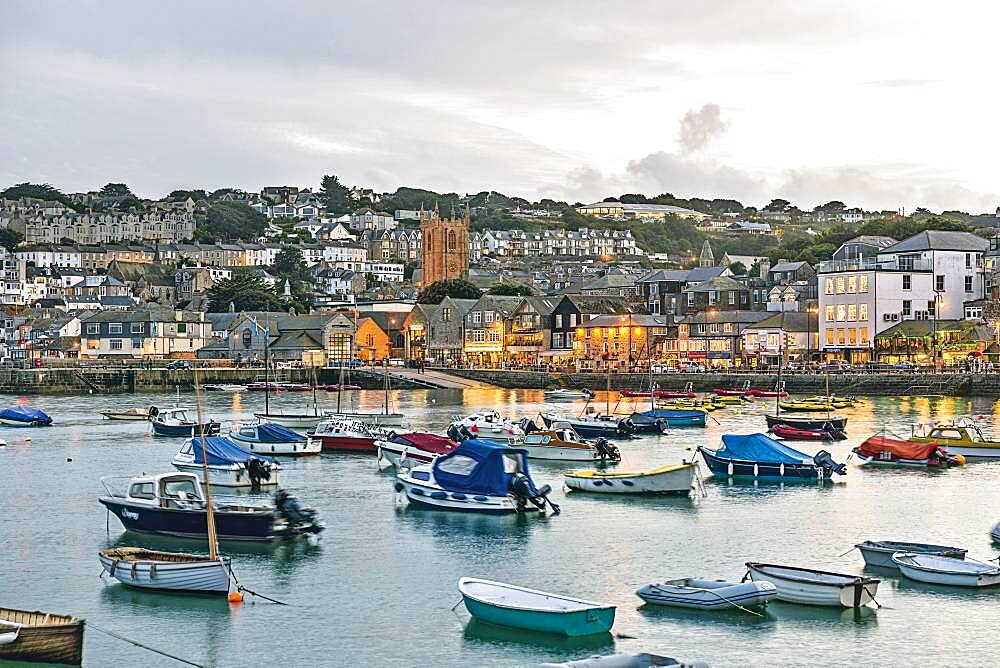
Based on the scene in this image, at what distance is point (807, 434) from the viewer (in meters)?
56.7

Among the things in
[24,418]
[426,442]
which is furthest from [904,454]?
[24,418]

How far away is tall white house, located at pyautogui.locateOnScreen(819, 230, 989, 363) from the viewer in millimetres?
102312

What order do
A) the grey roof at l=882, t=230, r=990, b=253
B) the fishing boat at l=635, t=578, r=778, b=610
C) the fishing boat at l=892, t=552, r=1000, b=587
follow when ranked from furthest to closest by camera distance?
1. the grey roof at l=882, t=230, r=990, b=253
2. the fishing boat at l=892, t=552, r=1000, b=587
3. the fishing boat at l=635, t=578, r=778, b=610

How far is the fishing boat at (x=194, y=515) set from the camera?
29.8m

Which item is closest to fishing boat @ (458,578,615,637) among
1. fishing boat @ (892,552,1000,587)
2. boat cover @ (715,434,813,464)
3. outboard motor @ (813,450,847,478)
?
fishing boat @ (892,552,1000,587)

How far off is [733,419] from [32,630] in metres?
54.5

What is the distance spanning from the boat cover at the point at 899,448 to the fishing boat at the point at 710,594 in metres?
24.1

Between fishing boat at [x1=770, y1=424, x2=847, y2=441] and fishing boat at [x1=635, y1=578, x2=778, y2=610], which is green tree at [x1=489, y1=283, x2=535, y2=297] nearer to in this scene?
fishing boat at [x1=770, y1=424, x2=847, y2=441]

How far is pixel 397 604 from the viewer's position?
25359mm

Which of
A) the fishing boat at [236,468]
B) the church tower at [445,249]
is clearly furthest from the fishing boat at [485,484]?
the church tower at [445,249]

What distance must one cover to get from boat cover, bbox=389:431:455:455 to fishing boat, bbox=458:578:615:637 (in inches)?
844

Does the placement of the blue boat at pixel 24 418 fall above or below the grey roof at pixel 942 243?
below

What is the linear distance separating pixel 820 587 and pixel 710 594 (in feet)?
7.10

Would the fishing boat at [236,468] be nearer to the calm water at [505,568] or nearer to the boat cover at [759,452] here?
the calm water at [505,568]
